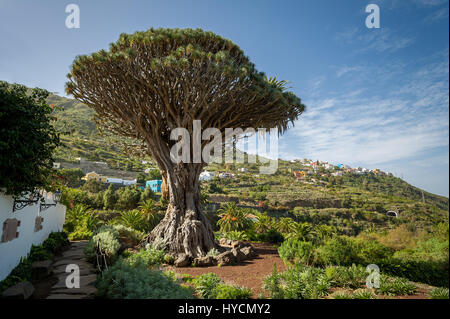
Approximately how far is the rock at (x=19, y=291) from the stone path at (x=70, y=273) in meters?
0.38

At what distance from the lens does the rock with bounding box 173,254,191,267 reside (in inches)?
324

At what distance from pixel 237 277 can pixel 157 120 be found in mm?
6797

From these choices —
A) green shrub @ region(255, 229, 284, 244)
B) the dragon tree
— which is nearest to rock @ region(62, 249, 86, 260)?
the dragon tree

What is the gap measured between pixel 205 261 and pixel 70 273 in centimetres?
411

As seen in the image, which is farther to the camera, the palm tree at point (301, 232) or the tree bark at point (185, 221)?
the palm tree at point (301, 232)

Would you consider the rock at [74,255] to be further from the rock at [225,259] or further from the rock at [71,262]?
the rock at [225,259]

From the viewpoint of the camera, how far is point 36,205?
7383 mm

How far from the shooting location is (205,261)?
841 centimetres

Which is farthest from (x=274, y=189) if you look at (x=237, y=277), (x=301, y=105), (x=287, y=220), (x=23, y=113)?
(x=23, y=113)

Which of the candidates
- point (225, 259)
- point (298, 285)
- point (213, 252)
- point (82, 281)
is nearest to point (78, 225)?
point (213, 252)

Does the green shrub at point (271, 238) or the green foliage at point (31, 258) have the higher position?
the green foliage at point (31, 258)

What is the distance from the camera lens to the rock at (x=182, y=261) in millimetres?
8238

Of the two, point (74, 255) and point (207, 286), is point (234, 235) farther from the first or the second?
point (207, 286)

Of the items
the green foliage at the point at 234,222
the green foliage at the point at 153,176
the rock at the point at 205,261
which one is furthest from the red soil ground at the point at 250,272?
the green foliage at the point at 153,176
